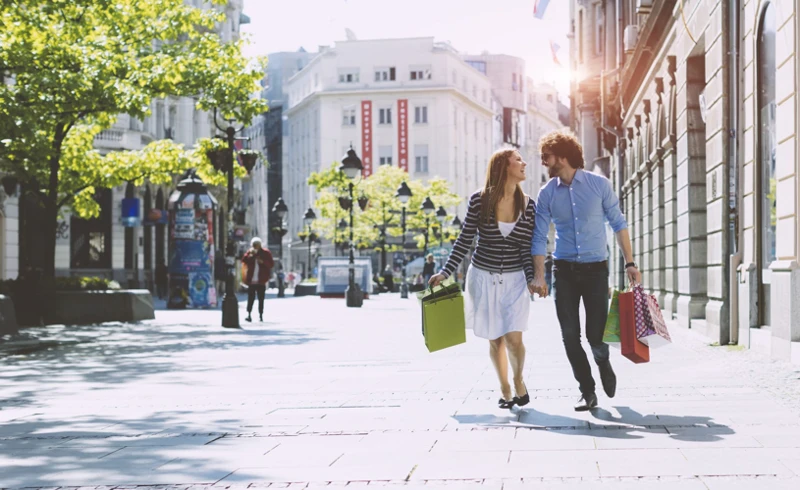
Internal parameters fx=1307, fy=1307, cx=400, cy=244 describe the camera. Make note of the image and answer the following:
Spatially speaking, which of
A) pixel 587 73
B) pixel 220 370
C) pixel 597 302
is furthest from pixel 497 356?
pixel 587 73

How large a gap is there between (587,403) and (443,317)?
113cm

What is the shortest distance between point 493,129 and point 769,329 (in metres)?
98.3

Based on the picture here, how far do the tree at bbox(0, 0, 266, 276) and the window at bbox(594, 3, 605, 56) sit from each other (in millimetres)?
17692

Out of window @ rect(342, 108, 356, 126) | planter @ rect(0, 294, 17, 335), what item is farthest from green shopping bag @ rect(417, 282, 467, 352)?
window @ rect(342, 108, 356, 126)

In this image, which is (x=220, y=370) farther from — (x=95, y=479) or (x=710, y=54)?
(x=710, y=54)

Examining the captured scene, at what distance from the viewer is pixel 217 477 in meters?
6.10

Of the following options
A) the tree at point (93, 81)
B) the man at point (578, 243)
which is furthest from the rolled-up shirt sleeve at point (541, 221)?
the tree at point (93, 81)

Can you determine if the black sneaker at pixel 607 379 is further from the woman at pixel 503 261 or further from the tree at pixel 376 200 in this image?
the tree at pixel 376 200

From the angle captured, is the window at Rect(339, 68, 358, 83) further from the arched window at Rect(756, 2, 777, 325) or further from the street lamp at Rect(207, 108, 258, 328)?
the arched window at Rect(756, 2, 777, 325)

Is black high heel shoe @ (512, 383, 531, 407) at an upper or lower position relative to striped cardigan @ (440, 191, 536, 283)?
lower

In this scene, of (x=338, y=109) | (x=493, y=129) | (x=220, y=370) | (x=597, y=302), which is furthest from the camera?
(x=493, y=129)

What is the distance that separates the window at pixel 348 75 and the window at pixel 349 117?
2272 mm

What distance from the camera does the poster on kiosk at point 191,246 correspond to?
31.8 meters

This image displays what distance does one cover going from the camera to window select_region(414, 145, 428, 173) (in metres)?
95.4
